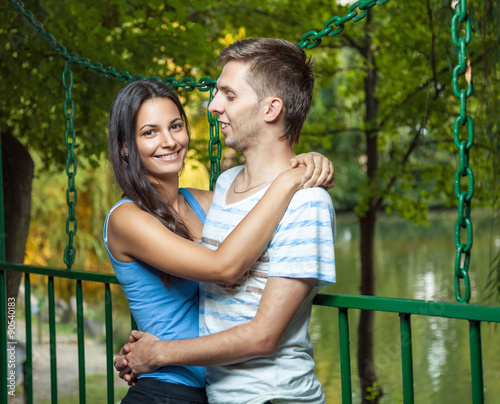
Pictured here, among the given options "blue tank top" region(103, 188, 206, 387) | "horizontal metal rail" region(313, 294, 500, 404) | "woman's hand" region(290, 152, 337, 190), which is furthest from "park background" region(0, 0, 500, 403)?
"woman's hand" region(290, 152, 337, 190)

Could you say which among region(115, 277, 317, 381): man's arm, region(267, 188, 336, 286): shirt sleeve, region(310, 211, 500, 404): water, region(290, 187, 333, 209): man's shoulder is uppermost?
region(290, 187, 333, 209): man's shoulder

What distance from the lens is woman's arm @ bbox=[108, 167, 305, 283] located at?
4.60 feet

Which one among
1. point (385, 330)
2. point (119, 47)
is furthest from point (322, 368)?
point (119, 47)

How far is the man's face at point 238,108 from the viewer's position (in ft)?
5.08

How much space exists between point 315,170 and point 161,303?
0.59 metres

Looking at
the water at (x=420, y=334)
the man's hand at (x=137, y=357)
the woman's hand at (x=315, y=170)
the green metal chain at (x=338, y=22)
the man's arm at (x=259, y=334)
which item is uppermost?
the green metal chain at (x=338, y=22)

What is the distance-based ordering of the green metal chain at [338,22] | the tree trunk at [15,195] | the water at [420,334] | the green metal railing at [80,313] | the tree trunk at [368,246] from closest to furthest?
1. the green metal chain at [338,22]
2. the green metal railing at [80,313]
3. the tree trunk at [15,195]
4. the tree trunk at [368,246]
5. the water at [420,334]

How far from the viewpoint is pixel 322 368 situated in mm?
8258

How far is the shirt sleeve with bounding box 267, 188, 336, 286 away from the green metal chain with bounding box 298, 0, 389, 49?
51 centimetres

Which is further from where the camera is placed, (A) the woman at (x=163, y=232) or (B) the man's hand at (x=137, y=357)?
(B) the man's hand at (x=137, y=357)

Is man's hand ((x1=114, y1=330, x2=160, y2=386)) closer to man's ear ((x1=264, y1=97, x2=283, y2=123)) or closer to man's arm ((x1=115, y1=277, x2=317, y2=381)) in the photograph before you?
man's arm ((x1=115, y1=277, x2=317, y2=381))

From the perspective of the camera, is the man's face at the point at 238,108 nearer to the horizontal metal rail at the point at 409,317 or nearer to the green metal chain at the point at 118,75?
the horizontal metal rail at the point at 409,317

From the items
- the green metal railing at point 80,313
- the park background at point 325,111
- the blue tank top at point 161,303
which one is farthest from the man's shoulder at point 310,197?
the green metal railing at point 80,313

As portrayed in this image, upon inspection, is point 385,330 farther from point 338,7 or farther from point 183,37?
point 183,37
